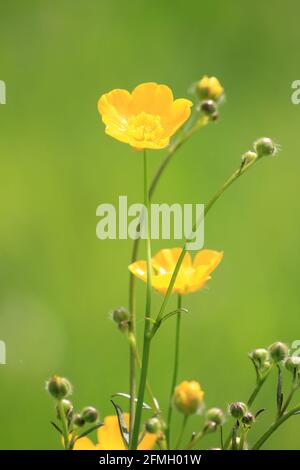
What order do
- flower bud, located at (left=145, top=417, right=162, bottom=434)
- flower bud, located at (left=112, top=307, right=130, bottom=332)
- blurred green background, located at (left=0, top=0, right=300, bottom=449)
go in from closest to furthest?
flower bud, located at (left=145, top=417, right=162, bottom=434), flower bud, located at (left=112, top=307, right=130, bottom=332), blurred green background, located at (left=0, top=0, right=300, bottom=449)

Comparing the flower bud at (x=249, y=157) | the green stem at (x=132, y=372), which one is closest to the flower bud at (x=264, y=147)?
the flower bud at (x=249, y=157)

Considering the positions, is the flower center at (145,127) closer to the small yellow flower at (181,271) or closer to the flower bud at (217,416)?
the small yellow flower at (181,271)

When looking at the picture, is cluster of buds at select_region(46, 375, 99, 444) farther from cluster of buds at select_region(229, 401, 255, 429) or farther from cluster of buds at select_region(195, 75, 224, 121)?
cluster of buds at select_region(195, 75, 224, 121)

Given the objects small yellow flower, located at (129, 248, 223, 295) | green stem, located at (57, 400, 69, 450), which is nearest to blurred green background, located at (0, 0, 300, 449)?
small yellow flower, located at (129, 248, 223, 295)

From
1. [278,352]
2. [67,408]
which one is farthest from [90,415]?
[278,352]

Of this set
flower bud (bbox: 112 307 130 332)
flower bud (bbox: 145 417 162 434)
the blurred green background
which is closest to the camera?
flower bud (bbox: 145 417 162 434)
